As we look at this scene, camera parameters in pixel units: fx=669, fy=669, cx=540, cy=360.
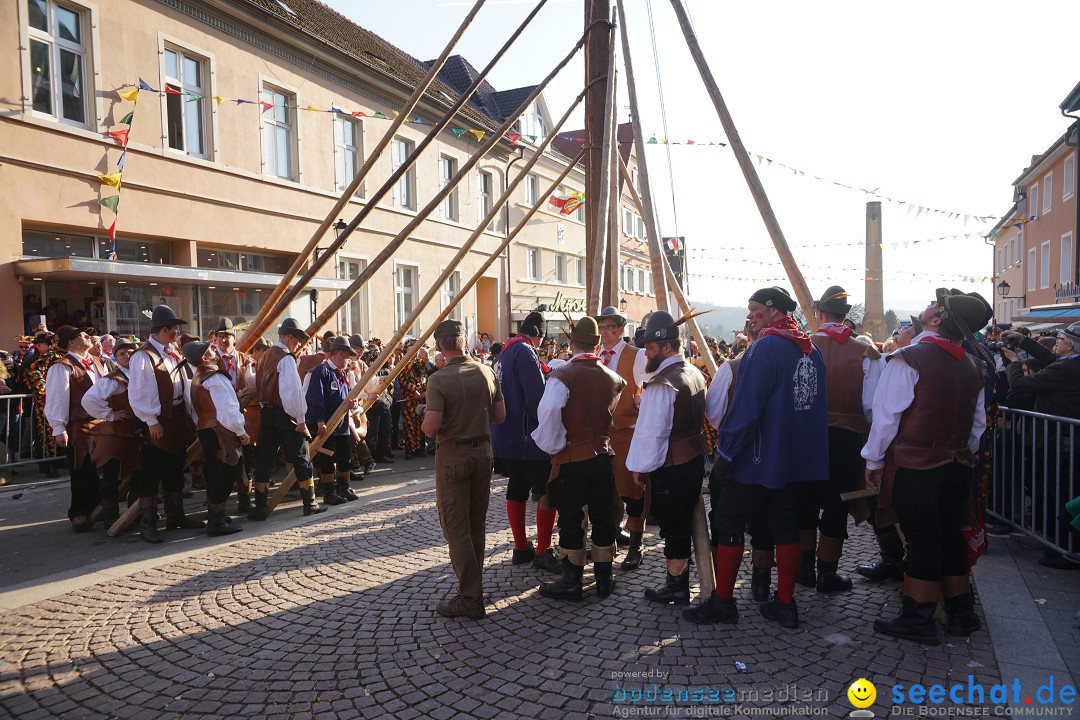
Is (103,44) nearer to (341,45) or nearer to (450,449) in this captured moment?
(341,45)

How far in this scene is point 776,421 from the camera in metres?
3.98

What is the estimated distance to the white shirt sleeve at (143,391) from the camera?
19.4 feet

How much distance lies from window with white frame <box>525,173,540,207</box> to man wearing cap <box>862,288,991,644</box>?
2485 centimetres

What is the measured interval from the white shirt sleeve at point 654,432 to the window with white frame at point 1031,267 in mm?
31443

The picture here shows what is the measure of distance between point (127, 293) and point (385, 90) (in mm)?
9777

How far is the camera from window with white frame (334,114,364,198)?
57.0ft

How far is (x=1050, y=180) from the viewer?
26266mm

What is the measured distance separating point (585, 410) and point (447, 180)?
19.4 metres

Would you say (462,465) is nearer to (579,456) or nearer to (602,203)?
(579,456)

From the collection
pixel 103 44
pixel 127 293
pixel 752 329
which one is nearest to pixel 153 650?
pixel 752 329

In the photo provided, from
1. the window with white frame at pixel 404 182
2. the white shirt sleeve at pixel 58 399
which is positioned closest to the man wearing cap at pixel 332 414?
the white shirt sleeve at pixel 58 399

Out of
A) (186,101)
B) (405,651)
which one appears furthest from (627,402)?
(186,101)

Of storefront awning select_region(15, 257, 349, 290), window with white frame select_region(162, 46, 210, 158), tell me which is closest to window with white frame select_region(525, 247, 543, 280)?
window with white frame select_region(162, 46, 210, 158)

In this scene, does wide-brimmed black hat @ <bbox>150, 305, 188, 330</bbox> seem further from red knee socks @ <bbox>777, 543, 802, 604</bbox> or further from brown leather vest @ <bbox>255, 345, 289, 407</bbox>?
red knee socks @ <bbox>777, 543, 802, 604</bbox>
